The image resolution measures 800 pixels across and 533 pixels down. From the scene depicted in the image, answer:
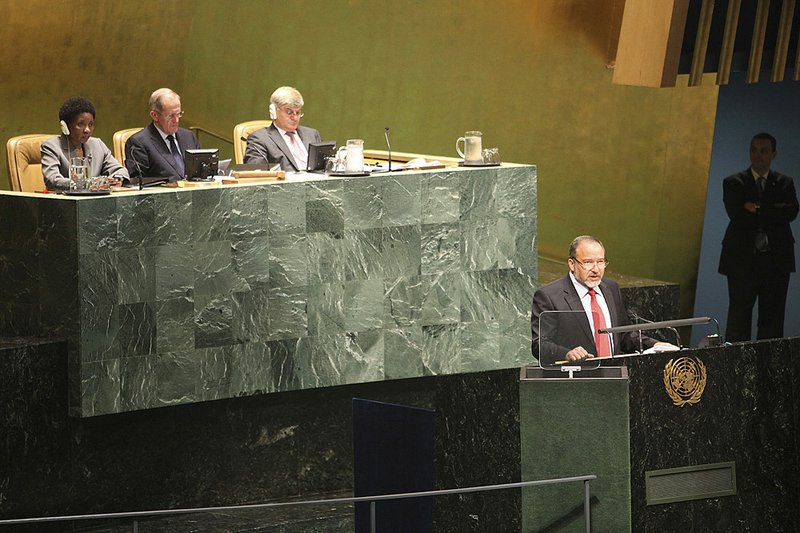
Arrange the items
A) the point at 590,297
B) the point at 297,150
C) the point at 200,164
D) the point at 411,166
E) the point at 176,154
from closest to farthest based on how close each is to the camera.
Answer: the point at 590,297, the point at 200,164, the point at 411,166, the point at 176,154, the point at 297,150

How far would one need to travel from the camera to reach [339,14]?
9688mm

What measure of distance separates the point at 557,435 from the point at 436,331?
2524 mm

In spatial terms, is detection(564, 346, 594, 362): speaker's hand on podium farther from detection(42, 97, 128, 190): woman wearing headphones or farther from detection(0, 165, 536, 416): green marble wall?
detection(42, 97, 128, 190): woman wearing headphones

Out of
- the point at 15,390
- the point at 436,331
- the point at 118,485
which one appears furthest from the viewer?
the point at 436,331

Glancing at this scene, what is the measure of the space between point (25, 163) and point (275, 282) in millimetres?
1543

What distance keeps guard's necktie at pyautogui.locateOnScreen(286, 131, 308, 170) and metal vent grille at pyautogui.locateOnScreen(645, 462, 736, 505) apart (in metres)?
3.45

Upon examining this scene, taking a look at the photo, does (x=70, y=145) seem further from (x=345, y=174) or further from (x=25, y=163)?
(x=345, y=174)

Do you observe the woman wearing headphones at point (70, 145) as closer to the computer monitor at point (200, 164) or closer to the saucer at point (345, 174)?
the computer monitor at point (200, 164)

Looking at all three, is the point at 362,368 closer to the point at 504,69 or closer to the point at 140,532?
the point at 140,532

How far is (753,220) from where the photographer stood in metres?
8.48

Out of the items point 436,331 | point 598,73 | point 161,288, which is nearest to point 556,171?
point 598,73

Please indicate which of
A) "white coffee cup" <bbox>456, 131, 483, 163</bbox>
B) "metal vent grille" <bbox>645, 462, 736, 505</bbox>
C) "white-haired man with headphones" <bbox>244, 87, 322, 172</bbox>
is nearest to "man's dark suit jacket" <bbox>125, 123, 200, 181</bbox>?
"white-haired man with headphones" <bbox>244, 87, 322, 172</bbox>

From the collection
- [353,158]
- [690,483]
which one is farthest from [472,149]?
[690,483]

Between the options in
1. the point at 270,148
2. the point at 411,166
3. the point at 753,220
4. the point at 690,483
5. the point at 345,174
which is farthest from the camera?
the point at 753,220
